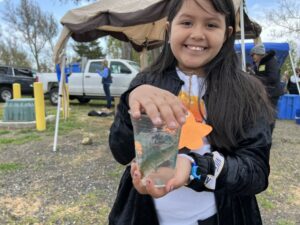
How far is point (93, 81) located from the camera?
12.0 metres

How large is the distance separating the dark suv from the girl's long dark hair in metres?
14.0

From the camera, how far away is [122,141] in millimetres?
1062

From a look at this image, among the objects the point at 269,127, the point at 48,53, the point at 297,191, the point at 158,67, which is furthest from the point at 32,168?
the point at 48,53

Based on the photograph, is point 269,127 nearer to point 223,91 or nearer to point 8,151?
point 223,91

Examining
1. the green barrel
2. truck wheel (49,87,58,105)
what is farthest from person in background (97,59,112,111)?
the green barrel

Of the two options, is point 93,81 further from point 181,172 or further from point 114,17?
point 181,172

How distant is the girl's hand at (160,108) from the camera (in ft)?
2.40

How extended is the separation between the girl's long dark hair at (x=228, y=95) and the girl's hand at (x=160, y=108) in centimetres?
35

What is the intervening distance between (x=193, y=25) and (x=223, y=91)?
257 mm

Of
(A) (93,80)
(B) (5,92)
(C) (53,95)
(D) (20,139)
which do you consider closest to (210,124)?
(D) (20,139)

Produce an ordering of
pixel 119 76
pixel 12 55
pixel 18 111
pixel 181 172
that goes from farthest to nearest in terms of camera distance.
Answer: pixel 12 55 → pixel 119 76 → pixel 18 111 → pixel 181 172

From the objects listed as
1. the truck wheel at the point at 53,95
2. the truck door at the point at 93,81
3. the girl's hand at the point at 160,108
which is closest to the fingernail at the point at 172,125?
the girl's hand at the point at 160,108

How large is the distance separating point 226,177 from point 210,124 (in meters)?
0.21

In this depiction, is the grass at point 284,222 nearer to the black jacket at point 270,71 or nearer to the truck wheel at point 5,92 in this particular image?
the black jacket at point 270,71
